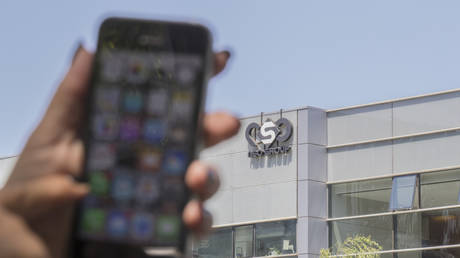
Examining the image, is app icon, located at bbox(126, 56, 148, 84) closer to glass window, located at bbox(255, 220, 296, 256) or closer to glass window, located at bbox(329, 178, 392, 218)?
glass window, located at bbox(329, 178, 392, 218)

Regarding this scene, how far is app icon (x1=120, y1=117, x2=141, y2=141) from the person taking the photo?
2293 mm

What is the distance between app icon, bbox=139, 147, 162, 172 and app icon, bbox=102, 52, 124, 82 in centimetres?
20

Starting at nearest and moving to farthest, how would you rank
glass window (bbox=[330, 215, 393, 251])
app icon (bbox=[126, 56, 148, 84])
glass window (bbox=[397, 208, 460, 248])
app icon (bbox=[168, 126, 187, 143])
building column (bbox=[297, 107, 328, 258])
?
app icon (bbox=[168, 126, 187, 143]), app icon (bbox=[126, 56, 148, 84]), glass window (bbox=[397, 208, 460, 248]), glass window (bbox=[330, 215, 393, 251]), building column (bbox=[297, 107, 328, 258])

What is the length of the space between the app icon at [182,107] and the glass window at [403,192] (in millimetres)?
24889

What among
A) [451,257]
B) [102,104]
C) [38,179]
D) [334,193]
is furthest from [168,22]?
[334,193]

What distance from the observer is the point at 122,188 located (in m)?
2.22

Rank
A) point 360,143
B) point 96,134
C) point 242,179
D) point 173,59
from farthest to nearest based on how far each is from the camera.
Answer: point 242,179 → point 360,143 → point 173,59 → point 96,134

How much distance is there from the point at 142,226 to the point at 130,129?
25 centimetres

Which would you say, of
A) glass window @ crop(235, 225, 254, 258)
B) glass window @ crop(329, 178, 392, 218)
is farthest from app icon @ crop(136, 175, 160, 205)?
glass window @ crop(235, 225, 254, 258)

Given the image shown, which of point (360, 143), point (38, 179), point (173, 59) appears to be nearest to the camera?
point (38, 179)

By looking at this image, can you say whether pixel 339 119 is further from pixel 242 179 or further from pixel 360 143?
pixel 242 179

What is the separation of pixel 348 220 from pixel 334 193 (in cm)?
104

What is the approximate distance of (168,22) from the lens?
2457 mm

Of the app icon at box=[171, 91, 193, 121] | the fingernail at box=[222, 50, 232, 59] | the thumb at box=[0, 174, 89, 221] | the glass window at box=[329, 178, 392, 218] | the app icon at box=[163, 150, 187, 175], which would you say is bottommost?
the thumb at box=[0, 174, 89, 221]
